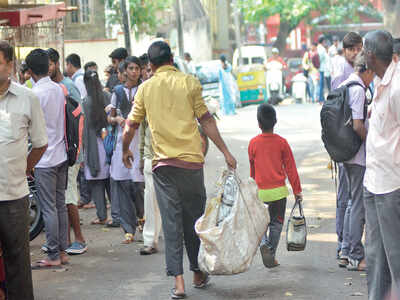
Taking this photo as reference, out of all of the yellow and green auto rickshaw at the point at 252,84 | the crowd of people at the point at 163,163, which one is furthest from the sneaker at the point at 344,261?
the yellow and green auto rickshaw at the point at 252,84

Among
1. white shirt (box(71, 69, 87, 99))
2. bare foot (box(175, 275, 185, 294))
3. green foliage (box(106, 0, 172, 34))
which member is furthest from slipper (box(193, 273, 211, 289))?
green foliage (box(106, 0, 172, 34))

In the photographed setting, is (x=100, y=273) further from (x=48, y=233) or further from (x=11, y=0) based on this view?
(x=11, y=0)

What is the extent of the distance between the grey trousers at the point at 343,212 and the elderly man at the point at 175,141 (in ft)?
4.65

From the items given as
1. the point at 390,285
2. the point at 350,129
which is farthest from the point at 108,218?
the point at 390,285

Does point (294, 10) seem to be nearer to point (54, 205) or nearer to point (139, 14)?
point (139, 14)

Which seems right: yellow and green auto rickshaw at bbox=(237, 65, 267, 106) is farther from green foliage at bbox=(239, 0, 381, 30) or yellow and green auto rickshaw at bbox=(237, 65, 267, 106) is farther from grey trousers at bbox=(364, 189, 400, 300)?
grey trousers at bbox=(364, 189, 400, 300)

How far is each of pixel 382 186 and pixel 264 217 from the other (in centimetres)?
168

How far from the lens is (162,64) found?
23.6 ft

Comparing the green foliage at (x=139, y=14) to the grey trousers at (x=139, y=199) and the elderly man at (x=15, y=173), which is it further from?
the elderly man at (x=15, y=173)

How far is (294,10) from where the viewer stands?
4553cm

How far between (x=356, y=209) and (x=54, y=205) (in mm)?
2766

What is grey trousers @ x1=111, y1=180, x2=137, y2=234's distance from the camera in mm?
9562

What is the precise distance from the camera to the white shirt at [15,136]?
227 inches

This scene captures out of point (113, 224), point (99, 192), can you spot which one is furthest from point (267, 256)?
point (99, 192)
